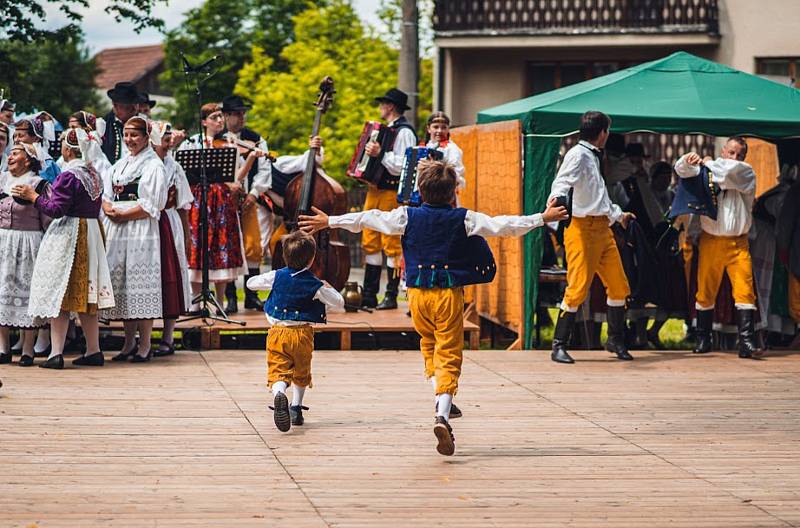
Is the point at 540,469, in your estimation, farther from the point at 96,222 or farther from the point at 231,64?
the point at 231,64

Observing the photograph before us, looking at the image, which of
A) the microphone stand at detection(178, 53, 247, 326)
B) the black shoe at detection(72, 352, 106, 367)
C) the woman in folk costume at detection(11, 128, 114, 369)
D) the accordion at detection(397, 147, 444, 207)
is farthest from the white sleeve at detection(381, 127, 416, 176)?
the black shoe at detection(72, 352, 106, 367)

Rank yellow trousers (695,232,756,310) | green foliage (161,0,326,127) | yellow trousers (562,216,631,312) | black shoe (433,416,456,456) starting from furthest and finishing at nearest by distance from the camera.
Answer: green foliage (161,0,326,127) → yellow trousers (695,232,756,310) → yellow trousers (562,216,631,312) → black shoe (433,416,456,456)

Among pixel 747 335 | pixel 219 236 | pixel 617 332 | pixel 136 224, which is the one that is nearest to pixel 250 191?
pixel 219 236

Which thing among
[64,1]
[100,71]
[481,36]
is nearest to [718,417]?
[64,1]

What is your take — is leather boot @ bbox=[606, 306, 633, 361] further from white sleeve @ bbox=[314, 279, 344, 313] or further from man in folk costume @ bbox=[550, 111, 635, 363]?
white sleeve @ bbox=[314, 279, 344, 313]

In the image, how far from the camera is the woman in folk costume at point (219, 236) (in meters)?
12.5

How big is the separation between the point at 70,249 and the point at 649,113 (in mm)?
4833

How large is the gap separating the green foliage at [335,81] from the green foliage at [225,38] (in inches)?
501

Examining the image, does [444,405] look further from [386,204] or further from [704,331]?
[386,204]

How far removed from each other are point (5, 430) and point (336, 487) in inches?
89.9

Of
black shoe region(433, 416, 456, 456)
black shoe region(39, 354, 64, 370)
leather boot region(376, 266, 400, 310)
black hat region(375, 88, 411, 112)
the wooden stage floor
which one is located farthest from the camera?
leather boot region(376, 266, 400, 310)

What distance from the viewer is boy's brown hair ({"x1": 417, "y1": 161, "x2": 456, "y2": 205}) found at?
7383 millimetres

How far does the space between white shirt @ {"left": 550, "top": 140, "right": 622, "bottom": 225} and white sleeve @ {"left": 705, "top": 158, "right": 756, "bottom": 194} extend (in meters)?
1.10

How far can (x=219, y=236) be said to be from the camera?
12.6m
